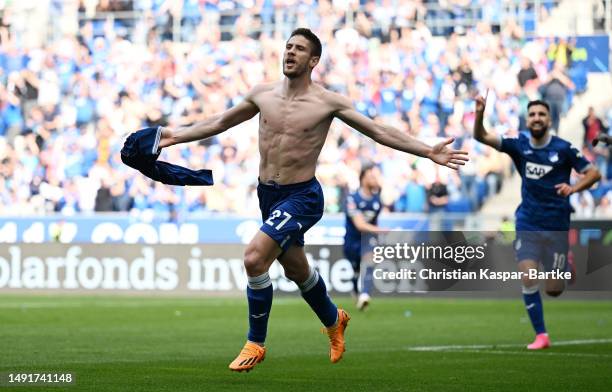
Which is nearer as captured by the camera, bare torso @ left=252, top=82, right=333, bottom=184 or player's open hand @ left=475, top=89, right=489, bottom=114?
bare torso @ left=252, top=82, right=333, bottom=184

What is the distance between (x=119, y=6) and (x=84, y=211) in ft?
21.9

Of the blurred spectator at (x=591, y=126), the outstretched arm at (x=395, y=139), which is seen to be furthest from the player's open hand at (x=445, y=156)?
the blurred spectator at (x=591, y=126)

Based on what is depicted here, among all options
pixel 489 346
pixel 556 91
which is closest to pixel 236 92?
pixel 556 91

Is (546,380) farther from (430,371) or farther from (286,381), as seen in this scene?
(286,381)

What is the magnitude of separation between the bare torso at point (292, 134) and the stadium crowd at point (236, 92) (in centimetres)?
1612

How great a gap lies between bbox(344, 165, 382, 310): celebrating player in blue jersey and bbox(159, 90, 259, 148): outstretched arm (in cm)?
1088

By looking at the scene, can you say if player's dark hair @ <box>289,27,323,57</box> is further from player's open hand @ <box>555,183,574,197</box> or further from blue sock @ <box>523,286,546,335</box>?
blue sock @ <box>523,286,546,335</box>

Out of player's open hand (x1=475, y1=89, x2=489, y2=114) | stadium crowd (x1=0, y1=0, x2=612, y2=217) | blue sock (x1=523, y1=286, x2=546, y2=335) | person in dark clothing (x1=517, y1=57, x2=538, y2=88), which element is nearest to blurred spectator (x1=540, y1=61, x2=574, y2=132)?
stadium crowd (x1=0, y1=0, x2=612, y2=217)

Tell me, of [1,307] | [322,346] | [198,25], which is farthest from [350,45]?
[322,346]

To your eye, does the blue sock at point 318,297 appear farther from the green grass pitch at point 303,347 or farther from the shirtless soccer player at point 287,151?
the green grass pitch at point 303,347

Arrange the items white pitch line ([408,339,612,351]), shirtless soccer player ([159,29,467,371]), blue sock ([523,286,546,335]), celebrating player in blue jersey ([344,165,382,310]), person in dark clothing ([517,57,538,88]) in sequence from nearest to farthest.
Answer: shirtless soccer player ([159,29,467,371])
white pitch line ([408,339,612,351])
blue sock ([523,286,546,335])
celebrating player in blue jersey ([344,165,382,310])
person in dark clothing ([517,57,538,88])

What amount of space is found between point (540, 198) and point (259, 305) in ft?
16.6

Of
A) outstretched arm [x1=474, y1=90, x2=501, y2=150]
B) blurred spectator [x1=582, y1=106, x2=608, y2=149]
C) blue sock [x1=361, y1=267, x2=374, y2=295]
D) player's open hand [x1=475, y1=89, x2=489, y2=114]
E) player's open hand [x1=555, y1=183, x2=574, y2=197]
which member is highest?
player's open hand [x1=475, y1=89, x2=489, y2=114]

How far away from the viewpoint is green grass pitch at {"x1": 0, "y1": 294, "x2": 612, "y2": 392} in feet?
31.8
